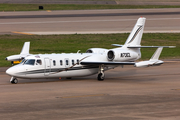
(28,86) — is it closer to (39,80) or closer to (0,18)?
(39,80)

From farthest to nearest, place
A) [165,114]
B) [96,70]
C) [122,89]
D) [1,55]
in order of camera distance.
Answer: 1. [1,55]
2. [96,70]
3. [122,89]
4. [165,114]

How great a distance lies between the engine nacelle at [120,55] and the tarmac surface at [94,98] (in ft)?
6.12

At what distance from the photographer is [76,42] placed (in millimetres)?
58031

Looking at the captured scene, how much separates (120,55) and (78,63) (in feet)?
13.3

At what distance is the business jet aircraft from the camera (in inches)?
1148

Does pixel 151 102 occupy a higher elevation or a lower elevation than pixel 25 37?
lower

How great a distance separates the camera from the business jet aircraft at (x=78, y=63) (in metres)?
29.1

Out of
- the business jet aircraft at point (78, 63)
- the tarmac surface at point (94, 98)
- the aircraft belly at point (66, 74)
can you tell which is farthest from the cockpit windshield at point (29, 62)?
the tarmac surface at point (94, 98)

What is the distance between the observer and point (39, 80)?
106ft

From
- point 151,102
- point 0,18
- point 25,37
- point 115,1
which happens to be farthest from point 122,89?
Answer: point 115,1

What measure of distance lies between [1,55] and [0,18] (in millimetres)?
38591

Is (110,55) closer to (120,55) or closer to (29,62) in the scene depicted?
(120,55)

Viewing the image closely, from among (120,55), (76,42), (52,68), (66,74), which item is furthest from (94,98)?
(76,42)

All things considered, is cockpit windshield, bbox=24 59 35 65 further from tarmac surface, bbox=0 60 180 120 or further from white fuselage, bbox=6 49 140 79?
tarmac surface, bbox=0 60 180 120
